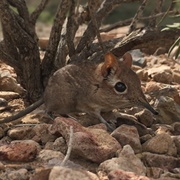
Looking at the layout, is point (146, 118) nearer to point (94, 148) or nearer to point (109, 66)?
point (109, 66)

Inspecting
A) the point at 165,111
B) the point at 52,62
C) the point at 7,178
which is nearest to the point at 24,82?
the point at 52,62

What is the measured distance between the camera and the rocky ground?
3.38 m

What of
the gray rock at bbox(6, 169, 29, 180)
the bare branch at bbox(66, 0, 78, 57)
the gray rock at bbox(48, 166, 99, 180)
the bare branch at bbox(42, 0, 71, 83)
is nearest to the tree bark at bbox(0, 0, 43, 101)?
the bare branch at bbox(42, 0, 71, 83)

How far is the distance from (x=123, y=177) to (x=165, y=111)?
6.23 ft

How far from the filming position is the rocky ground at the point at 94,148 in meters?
3.38

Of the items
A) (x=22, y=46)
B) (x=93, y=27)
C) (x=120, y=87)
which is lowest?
(x=120, y=87)

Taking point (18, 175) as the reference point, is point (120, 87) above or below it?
above

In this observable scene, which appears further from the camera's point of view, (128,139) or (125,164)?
(128,139)

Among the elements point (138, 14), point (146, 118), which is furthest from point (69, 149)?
point (138, 14)

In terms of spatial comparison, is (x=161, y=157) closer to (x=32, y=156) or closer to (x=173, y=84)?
(x=32, y=156)

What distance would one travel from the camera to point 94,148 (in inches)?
143

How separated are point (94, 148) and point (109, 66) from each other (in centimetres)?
125

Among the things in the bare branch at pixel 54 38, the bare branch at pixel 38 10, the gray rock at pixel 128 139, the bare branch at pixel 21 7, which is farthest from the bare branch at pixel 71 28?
the gray rock at pixel 128 139

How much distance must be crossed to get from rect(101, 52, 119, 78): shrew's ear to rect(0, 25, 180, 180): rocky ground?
46 cm
